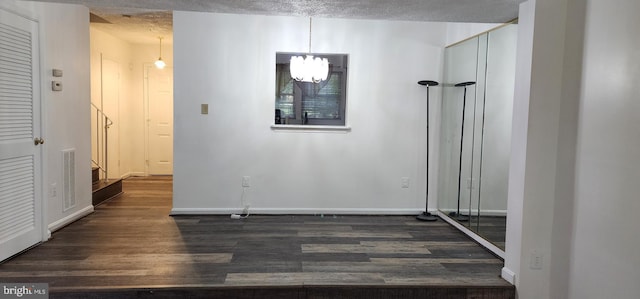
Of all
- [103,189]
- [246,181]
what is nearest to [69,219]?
[103,189]

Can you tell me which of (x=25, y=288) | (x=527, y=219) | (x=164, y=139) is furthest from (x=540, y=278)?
(x=164, y=139)

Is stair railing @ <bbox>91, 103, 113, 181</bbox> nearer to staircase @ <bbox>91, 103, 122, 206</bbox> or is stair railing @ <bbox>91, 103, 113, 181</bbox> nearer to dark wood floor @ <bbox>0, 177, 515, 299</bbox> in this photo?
staircase @ <bbox>91, 103, 122, 206</bbox>

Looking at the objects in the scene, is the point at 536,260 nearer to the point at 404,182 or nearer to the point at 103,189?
the point at 404,182

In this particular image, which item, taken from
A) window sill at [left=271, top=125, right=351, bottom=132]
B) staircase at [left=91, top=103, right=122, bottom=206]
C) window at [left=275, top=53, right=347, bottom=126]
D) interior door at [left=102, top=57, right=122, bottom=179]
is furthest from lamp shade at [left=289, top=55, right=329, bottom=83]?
interior door at [left=102, top=57, right=122, bottom=179]

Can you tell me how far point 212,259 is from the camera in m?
3.12

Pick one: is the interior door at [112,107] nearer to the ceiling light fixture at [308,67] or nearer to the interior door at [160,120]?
the interior door at [160,120]

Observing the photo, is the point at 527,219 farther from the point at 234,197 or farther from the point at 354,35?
the point at 234,197

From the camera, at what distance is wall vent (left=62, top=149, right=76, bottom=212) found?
157 inches

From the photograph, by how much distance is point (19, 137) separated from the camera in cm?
319

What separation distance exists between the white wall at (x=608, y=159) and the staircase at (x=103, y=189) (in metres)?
5.09

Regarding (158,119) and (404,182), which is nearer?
(404,182)

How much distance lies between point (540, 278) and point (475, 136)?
1.56 metres

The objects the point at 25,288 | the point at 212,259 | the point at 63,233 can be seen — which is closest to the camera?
the point at 25,288

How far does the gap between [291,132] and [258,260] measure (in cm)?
180
